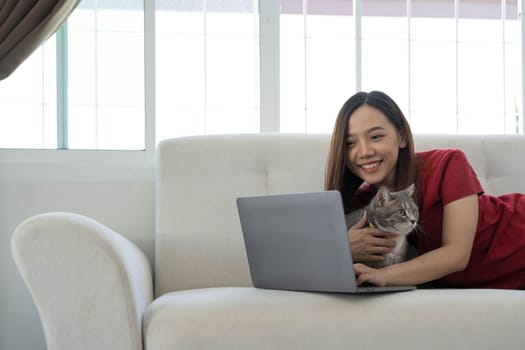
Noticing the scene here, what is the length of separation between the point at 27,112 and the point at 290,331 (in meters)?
1.60

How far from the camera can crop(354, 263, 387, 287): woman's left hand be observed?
1.55m

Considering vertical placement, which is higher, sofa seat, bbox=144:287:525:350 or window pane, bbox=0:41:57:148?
window pane, bbox=0:41:57:148

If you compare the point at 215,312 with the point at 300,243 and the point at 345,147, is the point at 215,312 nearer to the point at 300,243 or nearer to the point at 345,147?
the point at 300,243

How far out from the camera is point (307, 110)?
2711mm

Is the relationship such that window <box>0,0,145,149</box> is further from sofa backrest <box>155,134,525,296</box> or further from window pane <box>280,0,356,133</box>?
window pane <box>280,0,356,133</box>

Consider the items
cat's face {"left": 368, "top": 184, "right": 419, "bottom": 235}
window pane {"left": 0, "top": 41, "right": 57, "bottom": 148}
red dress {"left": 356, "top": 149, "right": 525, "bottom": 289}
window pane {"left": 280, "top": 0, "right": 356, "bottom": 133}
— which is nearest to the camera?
cat's face {"left": 368, "top": 184, "right": 419, "bottom": 235}

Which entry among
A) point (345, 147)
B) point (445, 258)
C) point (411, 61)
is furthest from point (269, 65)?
point (445, 258)

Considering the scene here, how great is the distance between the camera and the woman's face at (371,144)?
1806mm

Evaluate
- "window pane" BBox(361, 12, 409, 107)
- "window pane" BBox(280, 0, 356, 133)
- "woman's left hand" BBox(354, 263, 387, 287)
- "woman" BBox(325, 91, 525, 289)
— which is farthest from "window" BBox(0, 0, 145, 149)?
"woman's left hand" BBox(354, 263, 387, 287)

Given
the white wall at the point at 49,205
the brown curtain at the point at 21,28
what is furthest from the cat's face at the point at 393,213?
the brown curtain at the point at 21,28

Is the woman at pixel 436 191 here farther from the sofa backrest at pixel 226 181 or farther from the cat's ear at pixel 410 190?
the sofa backrest at pixel 226 181

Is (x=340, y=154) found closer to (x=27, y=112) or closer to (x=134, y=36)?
(x=134, y=36)

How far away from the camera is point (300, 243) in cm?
151

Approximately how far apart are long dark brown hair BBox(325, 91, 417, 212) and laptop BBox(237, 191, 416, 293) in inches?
13.7
